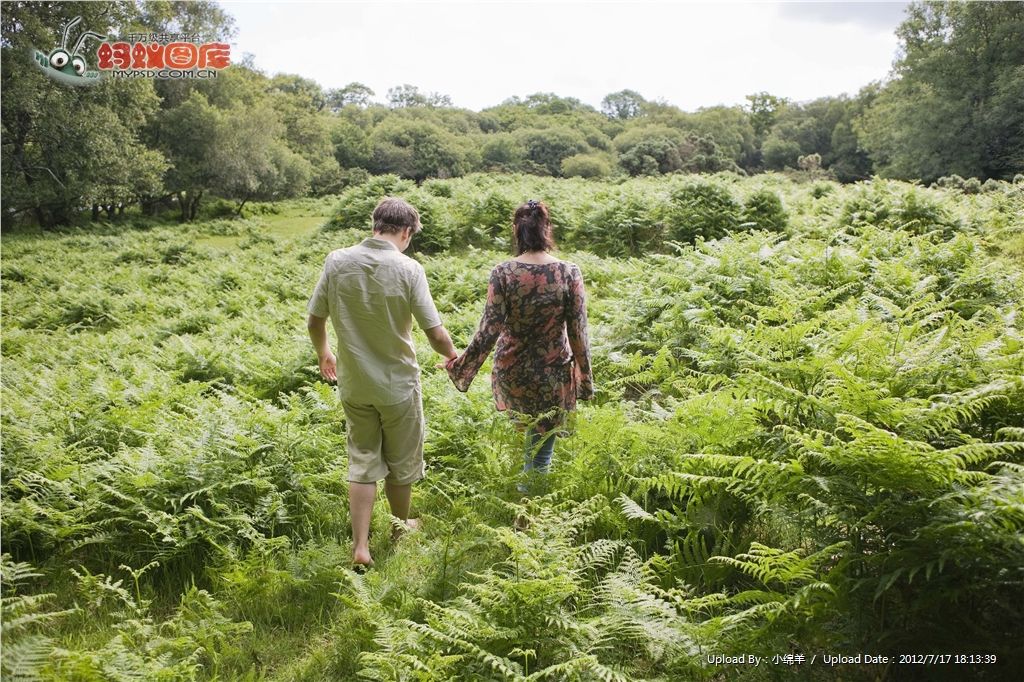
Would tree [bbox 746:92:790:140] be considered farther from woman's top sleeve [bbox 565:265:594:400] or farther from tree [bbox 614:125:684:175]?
woman's top sleeve [bbox 565:265:594:400]

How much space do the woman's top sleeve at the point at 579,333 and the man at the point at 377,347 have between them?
0.95 meters

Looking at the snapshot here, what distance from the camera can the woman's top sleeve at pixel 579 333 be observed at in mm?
4500

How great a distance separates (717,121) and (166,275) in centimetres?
7101

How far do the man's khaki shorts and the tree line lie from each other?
2899 centimetres

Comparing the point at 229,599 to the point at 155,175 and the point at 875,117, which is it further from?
the point at 875,117

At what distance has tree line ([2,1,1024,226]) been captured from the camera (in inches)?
1036

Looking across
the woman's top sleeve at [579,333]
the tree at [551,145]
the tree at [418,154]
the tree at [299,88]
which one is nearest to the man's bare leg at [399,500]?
the woman's top sleeve at [579,333]

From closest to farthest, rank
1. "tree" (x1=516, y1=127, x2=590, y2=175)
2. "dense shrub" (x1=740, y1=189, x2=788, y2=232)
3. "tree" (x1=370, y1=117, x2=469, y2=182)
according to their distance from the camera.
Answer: "dense shrub" (x1=740, y1=189, x2=788, y2=232) < "tree" (x1=370, y1=117, x2=469, y2=182) < "tree" (x1=516, y1=127, x2=590, y2=175)

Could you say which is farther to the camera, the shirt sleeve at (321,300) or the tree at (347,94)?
the tree at (347,94)

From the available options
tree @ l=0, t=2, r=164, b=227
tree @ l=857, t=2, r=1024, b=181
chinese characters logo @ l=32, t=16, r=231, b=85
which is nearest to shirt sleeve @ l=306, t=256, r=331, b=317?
chinese characters logo @ l=32, t=16, r=231, b=85

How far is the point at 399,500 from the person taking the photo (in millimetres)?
4613

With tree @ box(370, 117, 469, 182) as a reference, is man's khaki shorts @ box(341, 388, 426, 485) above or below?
below

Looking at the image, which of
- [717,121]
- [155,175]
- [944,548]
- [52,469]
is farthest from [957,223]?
[717,121]

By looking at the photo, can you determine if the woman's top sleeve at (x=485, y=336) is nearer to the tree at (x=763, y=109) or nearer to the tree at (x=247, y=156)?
the tree at (x=247, y=156)
